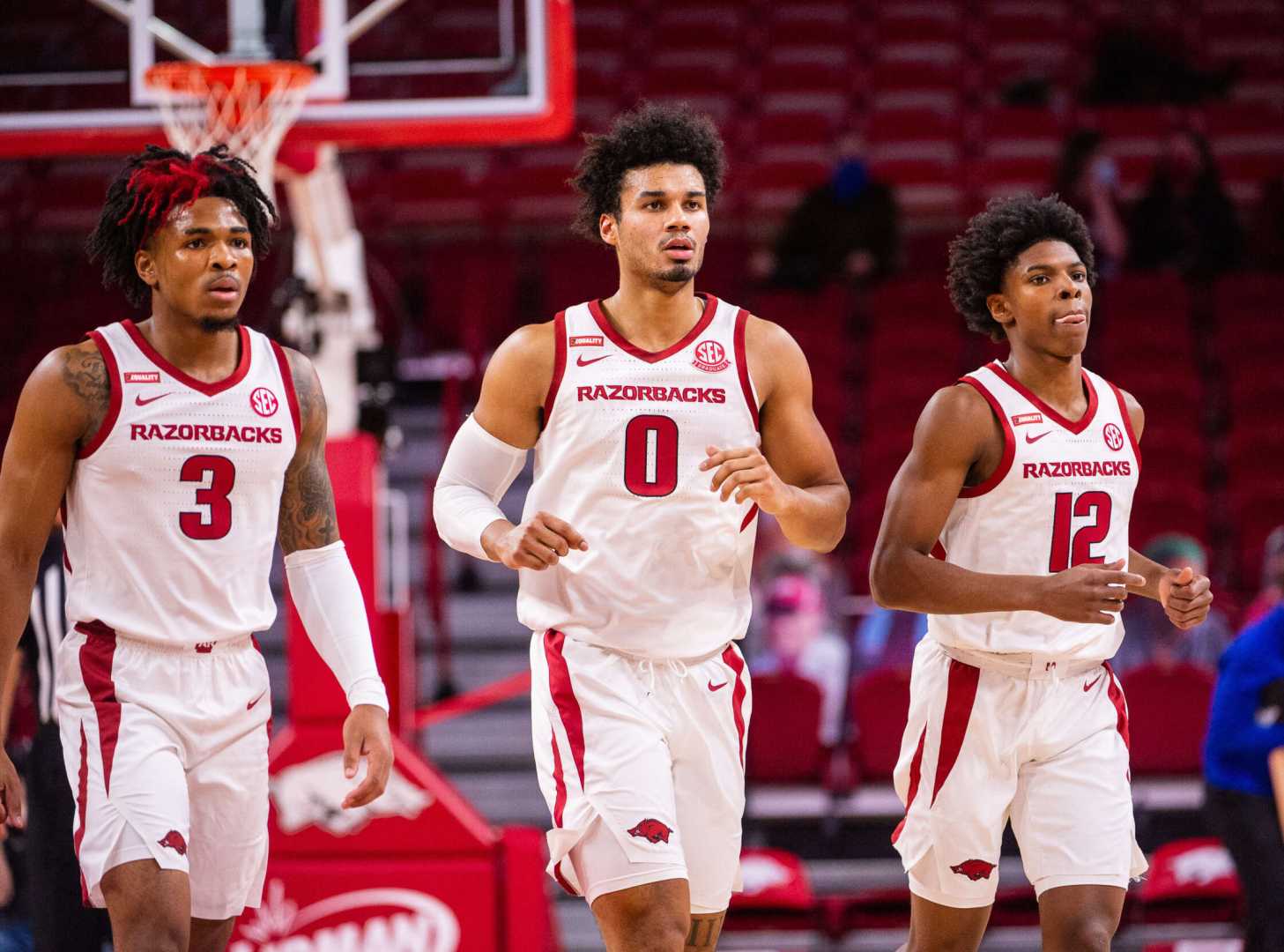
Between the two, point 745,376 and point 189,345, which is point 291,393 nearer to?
point 189,345

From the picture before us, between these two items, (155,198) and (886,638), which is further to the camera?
(886,638)

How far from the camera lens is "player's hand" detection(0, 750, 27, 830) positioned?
3.93m

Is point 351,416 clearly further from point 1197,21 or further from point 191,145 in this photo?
point 1197,21

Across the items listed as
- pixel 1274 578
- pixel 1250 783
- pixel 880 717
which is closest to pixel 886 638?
pixel 880 717

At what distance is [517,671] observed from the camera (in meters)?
10.2

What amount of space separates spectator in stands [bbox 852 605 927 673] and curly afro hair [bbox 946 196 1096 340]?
443cm

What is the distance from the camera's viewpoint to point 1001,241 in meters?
4.80

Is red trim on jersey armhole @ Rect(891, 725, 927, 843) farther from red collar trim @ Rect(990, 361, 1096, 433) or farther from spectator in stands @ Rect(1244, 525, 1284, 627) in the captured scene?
spectator in stands @ Rect(1244, 525, 1284, 627)

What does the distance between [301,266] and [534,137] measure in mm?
1403

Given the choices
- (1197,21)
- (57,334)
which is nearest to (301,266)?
(57,334)

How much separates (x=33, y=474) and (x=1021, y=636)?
233 cm

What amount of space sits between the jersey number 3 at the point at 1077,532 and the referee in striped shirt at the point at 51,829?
2.68 meters

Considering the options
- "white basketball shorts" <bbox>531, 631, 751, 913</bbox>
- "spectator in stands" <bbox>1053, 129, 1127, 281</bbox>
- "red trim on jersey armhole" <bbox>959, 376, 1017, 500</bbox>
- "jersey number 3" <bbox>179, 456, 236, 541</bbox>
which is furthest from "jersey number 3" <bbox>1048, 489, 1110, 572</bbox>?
"spectator in stands" <bbox>1053, 129, 1127, 281</bbox>

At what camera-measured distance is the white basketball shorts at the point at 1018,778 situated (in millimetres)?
4469
